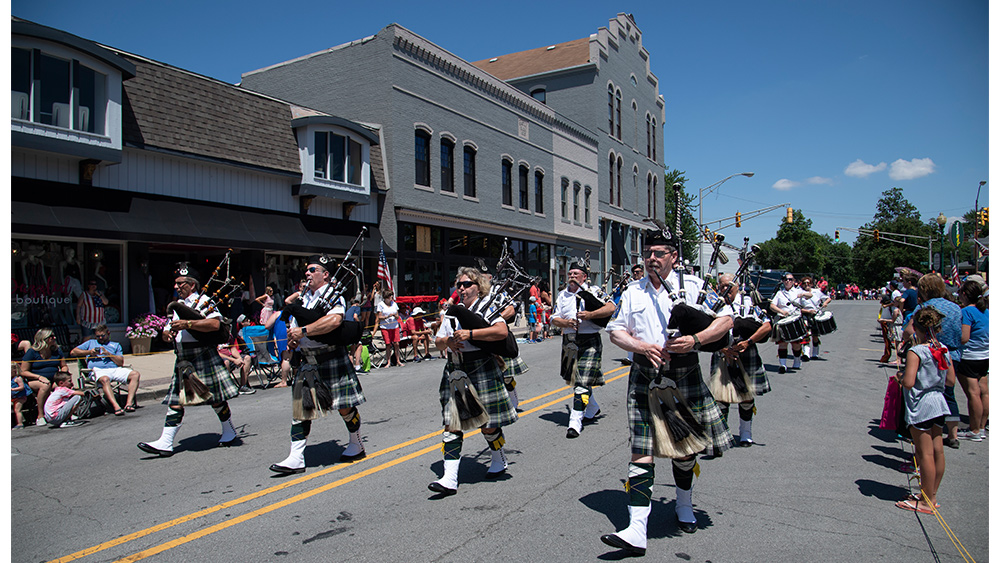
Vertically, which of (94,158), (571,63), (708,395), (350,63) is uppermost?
(571,63)

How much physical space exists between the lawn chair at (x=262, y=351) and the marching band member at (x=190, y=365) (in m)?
4.82

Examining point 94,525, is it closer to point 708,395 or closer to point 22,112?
point 708,395

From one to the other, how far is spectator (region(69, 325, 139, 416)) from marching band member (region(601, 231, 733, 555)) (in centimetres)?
784

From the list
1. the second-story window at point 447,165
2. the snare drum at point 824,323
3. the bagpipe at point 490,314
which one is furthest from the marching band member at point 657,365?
the second-story window at point 447,165

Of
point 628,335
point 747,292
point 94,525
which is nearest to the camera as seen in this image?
point 628,335

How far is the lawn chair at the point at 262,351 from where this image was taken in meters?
11.3

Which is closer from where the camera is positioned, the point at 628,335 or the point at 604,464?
the point at 628,335

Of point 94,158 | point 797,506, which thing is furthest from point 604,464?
point 94,158

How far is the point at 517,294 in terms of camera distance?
19.4 ft

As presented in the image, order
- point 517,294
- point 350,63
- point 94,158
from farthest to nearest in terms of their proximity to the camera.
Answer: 1. point 350,63
2. point 94,158
3. point 517,294

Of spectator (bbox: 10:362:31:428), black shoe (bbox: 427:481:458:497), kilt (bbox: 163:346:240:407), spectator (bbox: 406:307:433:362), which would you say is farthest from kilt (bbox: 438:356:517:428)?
spectator (bbox: 406:307:433:362)

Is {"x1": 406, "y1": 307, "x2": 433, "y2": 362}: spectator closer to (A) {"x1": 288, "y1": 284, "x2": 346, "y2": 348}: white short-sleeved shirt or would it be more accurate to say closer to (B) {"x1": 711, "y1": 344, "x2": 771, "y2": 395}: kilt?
(A) {"x1": 288, "y1": 284, "x2": 346, "y2": 348}: white short-sleeved shirt

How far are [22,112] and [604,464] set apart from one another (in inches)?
519

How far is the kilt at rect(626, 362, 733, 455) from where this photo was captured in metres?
4.05
